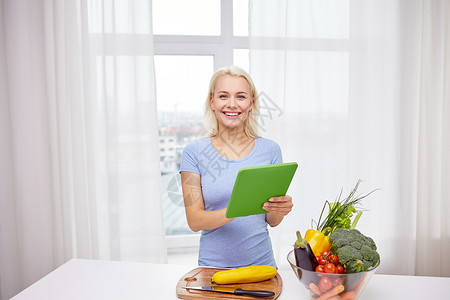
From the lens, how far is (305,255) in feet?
3.01

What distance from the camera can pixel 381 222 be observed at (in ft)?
8.16

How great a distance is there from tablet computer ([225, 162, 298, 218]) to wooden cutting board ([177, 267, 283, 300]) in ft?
0.76

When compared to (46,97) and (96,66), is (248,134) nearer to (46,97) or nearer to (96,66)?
(96,66)

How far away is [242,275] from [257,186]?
11.4 inches

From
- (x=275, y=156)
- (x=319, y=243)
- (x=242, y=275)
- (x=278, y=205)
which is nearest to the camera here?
(x=319, y=243)

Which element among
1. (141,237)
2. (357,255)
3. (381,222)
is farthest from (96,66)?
(381,222)

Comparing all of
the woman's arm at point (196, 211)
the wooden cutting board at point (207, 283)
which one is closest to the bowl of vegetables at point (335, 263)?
the wooden cutting board at point (207, 283)

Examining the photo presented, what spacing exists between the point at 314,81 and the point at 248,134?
3.41ft

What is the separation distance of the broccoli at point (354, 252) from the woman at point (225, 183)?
0.61 metres

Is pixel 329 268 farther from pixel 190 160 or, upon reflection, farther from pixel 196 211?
pixel 190 160

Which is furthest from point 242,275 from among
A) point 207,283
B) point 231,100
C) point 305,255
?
point 231,100

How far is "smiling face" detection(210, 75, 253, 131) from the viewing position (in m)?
1.47

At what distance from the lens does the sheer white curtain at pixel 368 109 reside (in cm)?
239

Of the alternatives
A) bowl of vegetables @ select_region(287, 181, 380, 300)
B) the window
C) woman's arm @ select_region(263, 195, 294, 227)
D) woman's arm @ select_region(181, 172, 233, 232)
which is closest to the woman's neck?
woman's arm @ select_region(181, 172, 233, 232)
